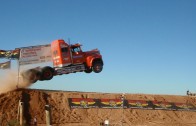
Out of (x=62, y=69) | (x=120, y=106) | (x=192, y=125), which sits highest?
(x=62, y=69)

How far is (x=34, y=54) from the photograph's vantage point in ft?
101

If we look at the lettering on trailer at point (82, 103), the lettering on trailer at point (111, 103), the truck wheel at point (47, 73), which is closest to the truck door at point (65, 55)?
the truck wheel at point (47, 73)

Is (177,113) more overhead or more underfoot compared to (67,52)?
more underfoot

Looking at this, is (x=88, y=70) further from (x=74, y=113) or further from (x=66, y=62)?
(x=74, y=113)

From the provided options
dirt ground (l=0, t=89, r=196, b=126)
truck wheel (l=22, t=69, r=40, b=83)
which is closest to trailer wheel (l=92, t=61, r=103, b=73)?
dirt ground (l=0, t=89, r=196, b=126)

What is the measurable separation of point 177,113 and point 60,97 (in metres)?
15.6

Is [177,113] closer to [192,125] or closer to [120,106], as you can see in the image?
[192,125]

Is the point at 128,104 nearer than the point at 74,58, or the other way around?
the point at 74,58

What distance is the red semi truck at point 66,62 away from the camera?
31.7 m

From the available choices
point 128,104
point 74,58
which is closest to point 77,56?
point 74,58

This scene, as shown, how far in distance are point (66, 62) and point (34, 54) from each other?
3317 millimetres

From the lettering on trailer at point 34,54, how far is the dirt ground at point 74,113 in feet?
14.2

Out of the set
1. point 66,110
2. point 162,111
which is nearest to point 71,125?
point 66,110

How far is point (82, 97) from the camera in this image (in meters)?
37.0
